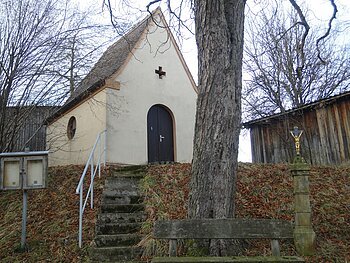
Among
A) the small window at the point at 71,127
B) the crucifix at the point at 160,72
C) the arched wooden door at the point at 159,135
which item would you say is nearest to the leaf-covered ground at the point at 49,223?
the arched wooden door at the point at 159,135

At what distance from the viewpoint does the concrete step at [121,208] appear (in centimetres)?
662

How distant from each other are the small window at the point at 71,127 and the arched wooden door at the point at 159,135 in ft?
10.1

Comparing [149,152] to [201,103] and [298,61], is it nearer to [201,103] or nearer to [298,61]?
[201,103]

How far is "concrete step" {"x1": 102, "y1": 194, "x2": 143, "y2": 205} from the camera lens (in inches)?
273

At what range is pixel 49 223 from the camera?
668cm

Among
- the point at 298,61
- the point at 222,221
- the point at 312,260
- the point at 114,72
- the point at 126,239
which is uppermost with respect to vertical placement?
the point at 298,61

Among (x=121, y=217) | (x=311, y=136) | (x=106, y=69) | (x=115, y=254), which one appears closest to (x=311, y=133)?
(x=311, y=136)

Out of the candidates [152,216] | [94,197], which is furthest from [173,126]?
[152,216]

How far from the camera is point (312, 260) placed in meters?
5.21

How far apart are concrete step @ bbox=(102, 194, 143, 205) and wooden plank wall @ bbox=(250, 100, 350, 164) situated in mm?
7680

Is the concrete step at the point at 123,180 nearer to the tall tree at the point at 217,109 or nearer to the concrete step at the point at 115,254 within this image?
the concrete step at the point at 115,254

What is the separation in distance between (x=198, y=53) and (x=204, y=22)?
18.0 inches

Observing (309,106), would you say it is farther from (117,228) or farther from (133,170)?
(117,228)

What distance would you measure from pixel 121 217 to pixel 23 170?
77.0 inches
